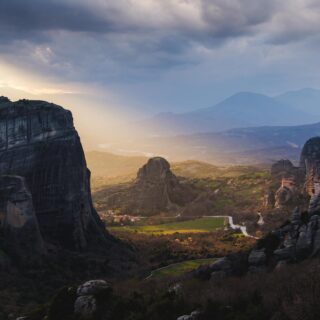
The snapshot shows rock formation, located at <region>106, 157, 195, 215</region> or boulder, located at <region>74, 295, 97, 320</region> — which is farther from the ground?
rock formation, located at <region>106, 157, 195, 215</region>

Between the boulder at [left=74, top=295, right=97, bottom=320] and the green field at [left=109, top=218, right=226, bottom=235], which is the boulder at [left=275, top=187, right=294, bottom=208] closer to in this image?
the green field at [left=109, top=218, right=226, bottom=235]

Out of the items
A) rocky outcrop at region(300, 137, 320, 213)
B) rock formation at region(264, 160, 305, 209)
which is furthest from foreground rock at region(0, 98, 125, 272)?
rock formation at region(264, 160, 305, 209)

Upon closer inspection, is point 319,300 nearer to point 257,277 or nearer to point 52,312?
point 257,277

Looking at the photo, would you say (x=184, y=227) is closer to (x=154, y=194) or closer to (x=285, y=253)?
(x=154, y=194)

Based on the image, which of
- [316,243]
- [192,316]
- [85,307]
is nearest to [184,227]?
[316,243]

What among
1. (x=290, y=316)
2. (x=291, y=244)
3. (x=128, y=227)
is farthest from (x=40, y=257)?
(x=128, y=227)

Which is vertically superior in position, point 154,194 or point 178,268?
point 154,194
